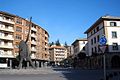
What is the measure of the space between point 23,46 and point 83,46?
54.5 metres

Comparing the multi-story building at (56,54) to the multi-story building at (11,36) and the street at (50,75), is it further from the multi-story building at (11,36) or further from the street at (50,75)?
the street at (50,75)

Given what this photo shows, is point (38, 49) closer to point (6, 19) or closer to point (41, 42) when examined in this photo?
point (41, 42)

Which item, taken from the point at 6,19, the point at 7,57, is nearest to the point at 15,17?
the point at 6,19

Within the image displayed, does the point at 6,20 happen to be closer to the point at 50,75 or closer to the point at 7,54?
the point at 7,54

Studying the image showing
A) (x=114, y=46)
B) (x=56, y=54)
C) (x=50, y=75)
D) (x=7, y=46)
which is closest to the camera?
(x=50, y=75)

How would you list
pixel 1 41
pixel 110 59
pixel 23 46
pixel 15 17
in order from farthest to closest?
pixel 15 17 → pixel 1 41 → pixel 110 59 → pixel 23 46

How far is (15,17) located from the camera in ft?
236

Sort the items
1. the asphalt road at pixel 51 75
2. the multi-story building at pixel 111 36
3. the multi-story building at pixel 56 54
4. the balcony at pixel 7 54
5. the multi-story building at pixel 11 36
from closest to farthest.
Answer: the asphalt road at pixel 51 75, the multi-story building at pixel 111 36, the balcony at pixel 7 54, the multi-story building at pixel 11 36, the multi-story building at pixel 56 54

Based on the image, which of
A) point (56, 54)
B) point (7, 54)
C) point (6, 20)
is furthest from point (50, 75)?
point (56, 54)

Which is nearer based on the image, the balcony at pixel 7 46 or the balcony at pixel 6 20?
the balcony at pixel 7 46

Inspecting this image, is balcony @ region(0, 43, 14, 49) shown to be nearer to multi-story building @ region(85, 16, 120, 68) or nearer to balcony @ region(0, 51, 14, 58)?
balcony @ region(0, 51, 14, 58)

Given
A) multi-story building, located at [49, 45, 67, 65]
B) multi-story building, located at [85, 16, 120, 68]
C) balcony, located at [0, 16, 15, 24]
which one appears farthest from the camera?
multi-story building, located at [49, 45, 67, 65]

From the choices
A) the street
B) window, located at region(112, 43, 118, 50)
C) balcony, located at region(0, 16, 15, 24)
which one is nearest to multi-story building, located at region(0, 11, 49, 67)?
balcony, located at region(0, 16, 15, 24)

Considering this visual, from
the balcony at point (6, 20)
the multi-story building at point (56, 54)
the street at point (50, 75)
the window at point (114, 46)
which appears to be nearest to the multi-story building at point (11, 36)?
the balcony at point (6, 20)
